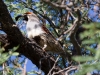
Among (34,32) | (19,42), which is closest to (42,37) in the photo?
(34,32)

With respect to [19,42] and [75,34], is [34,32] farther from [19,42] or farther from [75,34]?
[75,34]

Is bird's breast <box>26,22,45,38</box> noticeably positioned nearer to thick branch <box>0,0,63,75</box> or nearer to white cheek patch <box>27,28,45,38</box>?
white cheek patch <box>27,28,45,38</box>

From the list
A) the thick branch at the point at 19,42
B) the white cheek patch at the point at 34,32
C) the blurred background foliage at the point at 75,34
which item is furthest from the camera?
the white cheek patch at the point at 34,32

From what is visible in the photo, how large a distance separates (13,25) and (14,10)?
176cm

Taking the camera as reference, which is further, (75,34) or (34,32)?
(34,32)

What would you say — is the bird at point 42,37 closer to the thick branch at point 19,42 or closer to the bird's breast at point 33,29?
the bird's breast at point 33,29

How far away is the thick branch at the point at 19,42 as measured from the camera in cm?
342

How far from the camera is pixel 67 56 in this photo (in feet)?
11.8

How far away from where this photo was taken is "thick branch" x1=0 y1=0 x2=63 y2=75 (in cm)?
342

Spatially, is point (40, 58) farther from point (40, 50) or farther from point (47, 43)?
point (47, 43)

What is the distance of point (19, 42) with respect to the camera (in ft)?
12.1

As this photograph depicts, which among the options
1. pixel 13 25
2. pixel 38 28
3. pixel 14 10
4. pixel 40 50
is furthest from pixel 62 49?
pixel 14 10

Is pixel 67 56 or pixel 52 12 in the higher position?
pixel 52 12

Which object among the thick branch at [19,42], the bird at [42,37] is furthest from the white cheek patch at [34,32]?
the thick branch at [19,42]
